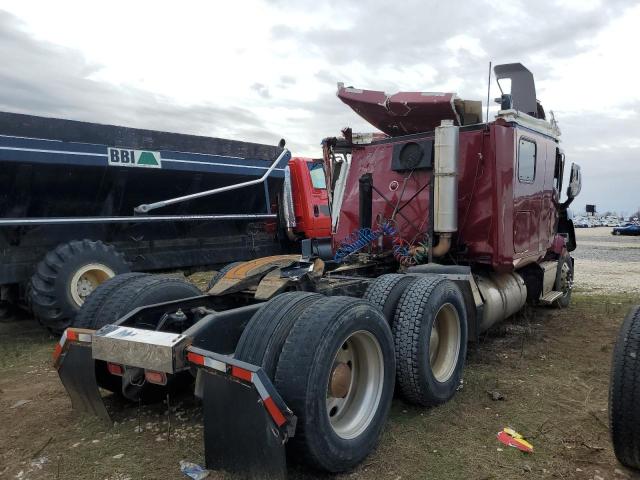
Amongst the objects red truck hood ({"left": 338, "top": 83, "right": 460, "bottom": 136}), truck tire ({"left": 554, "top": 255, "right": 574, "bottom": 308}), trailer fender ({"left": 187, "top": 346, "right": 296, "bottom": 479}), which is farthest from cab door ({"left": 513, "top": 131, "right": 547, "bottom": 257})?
trailer fender ({"left": 187, "top": 346, "right": 296, "bottom": 479})

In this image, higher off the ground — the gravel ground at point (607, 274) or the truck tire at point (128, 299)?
the truck tire at point (128, 299)

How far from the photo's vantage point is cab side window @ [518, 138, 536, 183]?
18.6 feet

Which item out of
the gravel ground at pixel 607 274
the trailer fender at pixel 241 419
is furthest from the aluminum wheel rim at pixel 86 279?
the gravel ground at pixel 607 274

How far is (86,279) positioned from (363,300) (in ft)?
14.9

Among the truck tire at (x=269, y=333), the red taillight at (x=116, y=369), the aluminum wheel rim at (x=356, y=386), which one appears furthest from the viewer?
the red taillight at (x=116, y=369)

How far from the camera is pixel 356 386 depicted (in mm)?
3314

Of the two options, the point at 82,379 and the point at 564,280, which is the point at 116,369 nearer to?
the point at 82,379

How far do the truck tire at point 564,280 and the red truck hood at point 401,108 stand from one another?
3.52 metres

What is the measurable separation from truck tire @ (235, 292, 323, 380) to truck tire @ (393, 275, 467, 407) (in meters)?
0.98

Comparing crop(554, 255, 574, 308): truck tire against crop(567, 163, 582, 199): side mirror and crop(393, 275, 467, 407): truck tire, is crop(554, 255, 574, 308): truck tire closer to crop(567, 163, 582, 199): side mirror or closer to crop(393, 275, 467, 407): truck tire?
crop(567, 163, 582, 199): side mirror

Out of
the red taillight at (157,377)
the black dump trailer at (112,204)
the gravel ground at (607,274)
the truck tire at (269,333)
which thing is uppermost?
the black dump trailer at (112,204)

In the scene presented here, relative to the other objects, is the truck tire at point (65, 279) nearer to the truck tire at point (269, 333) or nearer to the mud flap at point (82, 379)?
the mud flap at point (82, 379)

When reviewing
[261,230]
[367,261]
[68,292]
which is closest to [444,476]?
[367,261]

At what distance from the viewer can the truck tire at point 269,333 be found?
9.33ft
